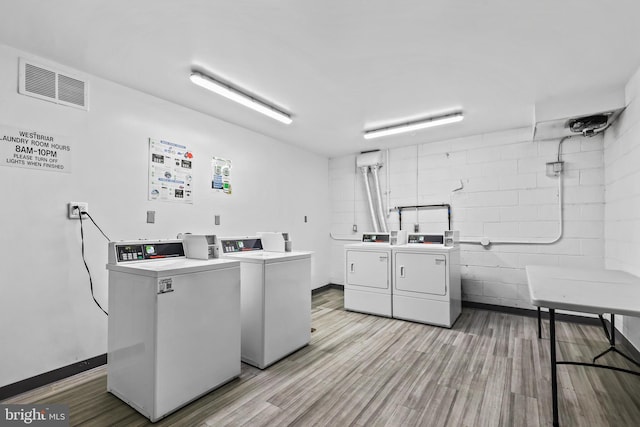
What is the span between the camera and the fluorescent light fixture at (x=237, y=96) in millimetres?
2557

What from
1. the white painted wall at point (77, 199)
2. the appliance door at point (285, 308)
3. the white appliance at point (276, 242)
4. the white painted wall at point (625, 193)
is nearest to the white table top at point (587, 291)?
the white painted wall at point (625, 193)

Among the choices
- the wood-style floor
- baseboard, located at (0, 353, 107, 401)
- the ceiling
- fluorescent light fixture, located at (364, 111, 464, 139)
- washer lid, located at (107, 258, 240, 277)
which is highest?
the ceiling

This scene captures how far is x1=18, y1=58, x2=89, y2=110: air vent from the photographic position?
2.22m

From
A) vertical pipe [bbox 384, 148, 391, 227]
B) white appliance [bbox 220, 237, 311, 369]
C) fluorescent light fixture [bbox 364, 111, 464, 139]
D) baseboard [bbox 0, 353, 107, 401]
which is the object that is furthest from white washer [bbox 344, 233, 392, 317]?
baseboard [bbox 0, 353, 107, 401]

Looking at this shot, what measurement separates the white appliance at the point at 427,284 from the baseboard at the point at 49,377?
3.20 m

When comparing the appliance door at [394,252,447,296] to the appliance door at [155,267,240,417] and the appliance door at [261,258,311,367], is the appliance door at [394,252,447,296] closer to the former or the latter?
the appliance door at [261,258,311,367]

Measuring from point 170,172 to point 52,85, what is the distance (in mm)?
1115

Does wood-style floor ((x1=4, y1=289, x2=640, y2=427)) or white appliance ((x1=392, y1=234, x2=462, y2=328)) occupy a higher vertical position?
white appliance ((x1=392, y1=234, x2=462, y2=328))

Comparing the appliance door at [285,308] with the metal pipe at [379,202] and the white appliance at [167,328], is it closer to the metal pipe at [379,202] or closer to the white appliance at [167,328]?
the white appliance at [167,328]

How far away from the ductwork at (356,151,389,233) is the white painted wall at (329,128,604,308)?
0.62ft

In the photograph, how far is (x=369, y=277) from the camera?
405 cm

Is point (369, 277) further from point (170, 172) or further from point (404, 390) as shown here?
point (170, 172)

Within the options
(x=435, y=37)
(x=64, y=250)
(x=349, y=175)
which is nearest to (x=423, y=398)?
(x=435, y=37)

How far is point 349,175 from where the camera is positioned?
554 centimetres
